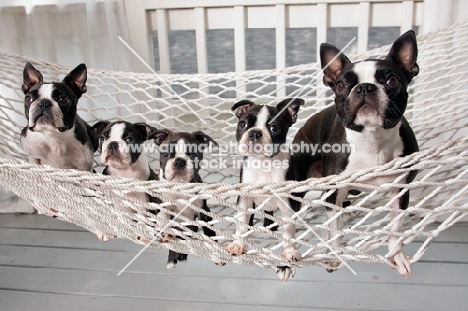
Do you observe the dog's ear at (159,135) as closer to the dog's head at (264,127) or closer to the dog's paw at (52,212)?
the dog's head at (264,127)

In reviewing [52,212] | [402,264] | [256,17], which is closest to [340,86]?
[402,264]

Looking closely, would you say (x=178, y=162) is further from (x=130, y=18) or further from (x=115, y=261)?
(x=130, y=18)

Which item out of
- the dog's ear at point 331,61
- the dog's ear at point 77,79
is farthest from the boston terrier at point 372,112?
the dog's ear at point 77,79

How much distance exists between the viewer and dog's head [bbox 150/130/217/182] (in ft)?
3.56

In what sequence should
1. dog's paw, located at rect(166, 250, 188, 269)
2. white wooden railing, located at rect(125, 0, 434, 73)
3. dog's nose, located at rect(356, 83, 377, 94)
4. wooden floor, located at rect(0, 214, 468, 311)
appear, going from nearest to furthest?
dog's nose, located at rect(356, 83, 377, 94) → dog's paw, located at rect(166, 250, 188, 269) → wooden floor, located at rect(0, 214, 468, 311) → white wooden railing, located at rect(125, 0, 434, 73)

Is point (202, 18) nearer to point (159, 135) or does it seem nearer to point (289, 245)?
point (159, 135)

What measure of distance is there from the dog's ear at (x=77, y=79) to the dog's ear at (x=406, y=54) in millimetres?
749

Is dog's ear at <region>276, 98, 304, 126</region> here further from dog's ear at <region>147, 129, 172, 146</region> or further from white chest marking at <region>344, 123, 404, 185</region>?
dog's ear at <region>147, 129, 172, 146</region>

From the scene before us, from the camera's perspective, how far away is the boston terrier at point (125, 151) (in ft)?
3.68

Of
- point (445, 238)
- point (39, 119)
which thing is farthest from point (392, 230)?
point (445, 238)

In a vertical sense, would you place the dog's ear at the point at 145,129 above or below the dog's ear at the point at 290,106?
below

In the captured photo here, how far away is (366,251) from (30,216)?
5.66ft

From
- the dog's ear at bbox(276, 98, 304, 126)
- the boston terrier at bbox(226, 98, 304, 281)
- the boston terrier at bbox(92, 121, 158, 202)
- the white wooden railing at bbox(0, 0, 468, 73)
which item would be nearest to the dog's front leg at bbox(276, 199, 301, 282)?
the boston terrier at bbox(226, 98, 304, 281)

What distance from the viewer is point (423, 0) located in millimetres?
1966
